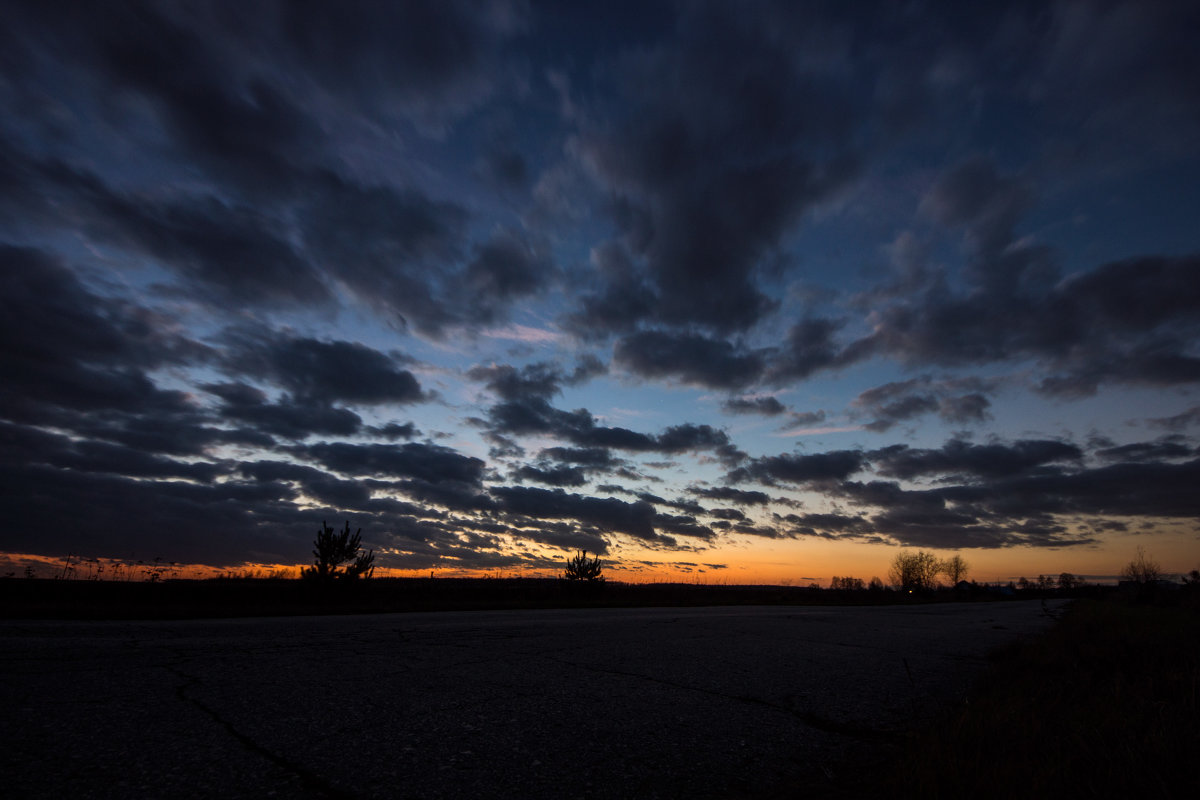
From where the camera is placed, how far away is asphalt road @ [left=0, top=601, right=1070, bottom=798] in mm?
2432

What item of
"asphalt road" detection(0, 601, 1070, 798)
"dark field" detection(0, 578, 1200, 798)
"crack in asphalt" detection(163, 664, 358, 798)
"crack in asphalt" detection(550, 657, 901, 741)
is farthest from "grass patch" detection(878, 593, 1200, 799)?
"crack in asphalt" detection(163, 664, 358, 798)

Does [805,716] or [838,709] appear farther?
[838,709]

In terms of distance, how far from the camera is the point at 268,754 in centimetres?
267

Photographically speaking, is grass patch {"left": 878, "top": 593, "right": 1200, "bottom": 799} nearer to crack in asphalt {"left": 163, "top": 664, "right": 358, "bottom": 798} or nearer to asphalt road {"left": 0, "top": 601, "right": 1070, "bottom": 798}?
asphalt road {"left": 0, "top": 601, "right": 1070, "bottom": 798}

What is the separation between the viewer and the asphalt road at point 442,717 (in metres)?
2.43

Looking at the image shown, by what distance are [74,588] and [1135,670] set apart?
42085mm

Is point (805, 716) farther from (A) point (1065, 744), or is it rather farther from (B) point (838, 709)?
(A) point (1065, 744)

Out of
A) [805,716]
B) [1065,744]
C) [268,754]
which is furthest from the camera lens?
[805,716]

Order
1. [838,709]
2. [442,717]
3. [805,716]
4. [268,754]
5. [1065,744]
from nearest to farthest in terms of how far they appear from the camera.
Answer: [1065,744], [268,754], [442,717], [805,716], [838,709]

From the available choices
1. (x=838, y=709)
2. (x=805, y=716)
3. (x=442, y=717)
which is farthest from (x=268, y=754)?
(x=838, y=709)

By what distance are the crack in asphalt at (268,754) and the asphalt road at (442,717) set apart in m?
0.01

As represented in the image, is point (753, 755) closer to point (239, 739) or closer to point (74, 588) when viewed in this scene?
point (239, 739)

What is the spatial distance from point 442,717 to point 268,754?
3.28 feet

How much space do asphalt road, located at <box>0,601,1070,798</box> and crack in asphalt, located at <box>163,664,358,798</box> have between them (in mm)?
14
